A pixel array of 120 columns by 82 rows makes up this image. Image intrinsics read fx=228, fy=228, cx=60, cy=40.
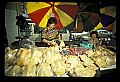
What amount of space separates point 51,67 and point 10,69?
83 centimetres

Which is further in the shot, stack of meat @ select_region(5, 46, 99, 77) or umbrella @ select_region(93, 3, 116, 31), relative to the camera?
umbrella @ select_region(93, 3, 116, 31)

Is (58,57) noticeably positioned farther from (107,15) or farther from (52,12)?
(107,15)

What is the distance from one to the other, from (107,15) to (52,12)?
114 centimetres

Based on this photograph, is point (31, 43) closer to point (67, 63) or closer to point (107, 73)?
point (67, 63)

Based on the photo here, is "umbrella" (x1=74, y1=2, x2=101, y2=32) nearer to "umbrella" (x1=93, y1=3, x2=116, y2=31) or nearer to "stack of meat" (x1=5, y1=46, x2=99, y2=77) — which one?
"umbrella" (x1=93, y1=3, x2=116, y2=31)

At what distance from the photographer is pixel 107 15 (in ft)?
15.5

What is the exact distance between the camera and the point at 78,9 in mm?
4680

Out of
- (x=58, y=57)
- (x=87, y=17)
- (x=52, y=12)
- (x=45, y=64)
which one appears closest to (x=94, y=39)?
(x=87, y=17)

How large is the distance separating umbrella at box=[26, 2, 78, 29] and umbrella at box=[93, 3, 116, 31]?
566 mm

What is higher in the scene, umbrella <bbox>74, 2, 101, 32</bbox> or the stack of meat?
umbrella <bbox>74, 2, 101, 32</bbox>

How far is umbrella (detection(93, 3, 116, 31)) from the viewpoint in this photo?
4688mm

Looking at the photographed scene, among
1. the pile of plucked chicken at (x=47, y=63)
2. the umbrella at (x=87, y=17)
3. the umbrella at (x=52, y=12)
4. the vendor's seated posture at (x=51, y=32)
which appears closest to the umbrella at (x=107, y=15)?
the umbrella at (x=87, y=17)

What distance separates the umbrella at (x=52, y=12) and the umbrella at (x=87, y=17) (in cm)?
13

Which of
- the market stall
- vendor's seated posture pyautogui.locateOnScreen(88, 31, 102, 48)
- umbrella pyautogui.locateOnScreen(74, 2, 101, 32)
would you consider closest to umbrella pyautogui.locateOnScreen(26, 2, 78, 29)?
the market stall
